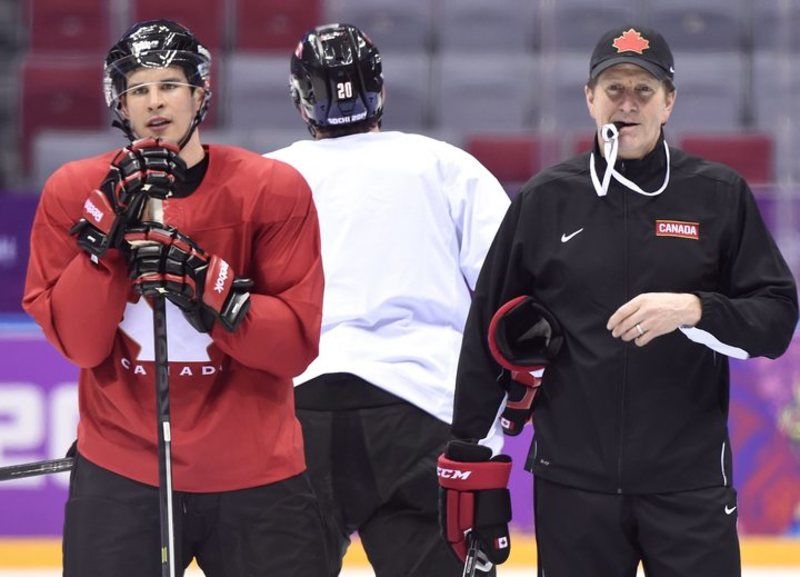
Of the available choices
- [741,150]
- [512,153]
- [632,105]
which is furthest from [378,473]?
[741,150]

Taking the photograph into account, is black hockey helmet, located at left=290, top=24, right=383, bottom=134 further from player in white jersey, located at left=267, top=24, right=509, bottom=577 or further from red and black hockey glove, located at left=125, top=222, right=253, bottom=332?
red and black hockey glove, located at left=125, top=222, right=253, bottom=332

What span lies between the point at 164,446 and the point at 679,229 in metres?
0.95

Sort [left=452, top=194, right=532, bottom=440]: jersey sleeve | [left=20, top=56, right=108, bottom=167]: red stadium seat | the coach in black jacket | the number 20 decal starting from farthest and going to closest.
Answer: [left=20, top=56, right=108, bottom=167]: red stadium seat
the number 20 decal
[left=452, top=194, right=532, bottom=440]: jersey sleeve
the coach in black jacket

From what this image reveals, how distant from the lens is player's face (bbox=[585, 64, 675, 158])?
2.66m

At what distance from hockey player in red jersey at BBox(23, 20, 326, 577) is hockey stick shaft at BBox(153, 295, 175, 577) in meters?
0.05

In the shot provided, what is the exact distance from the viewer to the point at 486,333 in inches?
108

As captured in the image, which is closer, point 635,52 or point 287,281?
point 287,281

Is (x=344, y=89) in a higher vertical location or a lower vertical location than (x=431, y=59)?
higher

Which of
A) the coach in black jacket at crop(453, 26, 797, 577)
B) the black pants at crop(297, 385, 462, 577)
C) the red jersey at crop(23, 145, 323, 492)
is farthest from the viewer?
the black pants at crop(297, 385, 462, 577)

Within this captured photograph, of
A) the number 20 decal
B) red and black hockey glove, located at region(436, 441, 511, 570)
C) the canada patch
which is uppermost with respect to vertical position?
the number 20 decal

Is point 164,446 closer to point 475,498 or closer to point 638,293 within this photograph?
point 475,498

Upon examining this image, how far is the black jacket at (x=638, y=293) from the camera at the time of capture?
259 centimetres

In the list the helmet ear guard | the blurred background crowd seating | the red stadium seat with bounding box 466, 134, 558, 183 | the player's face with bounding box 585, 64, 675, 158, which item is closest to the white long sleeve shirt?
the helmet ear guard

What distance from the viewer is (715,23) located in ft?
25.2
